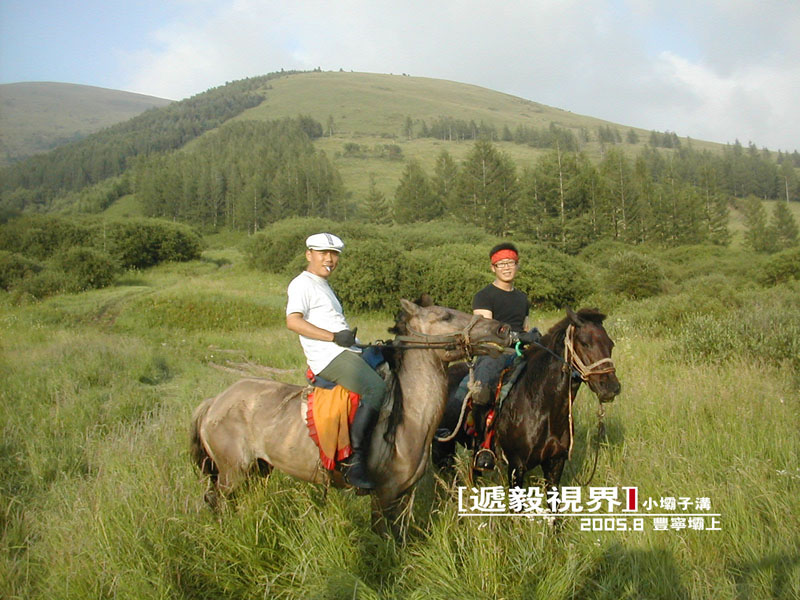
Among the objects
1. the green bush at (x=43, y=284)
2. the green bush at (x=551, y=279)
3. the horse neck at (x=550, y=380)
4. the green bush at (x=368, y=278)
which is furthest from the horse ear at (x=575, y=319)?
the green bush at (x=43, y=284)

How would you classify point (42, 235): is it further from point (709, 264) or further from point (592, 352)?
point (709, 264)

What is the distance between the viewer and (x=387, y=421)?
12.5 feet

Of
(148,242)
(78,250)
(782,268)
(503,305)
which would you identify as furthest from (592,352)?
(148,242)

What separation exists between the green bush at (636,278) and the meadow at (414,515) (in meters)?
19.0

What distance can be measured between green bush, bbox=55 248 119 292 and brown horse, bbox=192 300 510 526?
83.1ft

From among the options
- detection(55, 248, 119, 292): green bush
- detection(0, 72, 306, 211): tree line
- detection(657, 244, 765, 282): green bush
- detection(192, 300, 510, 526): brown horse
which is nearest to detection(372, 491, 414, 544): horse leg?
detection(192, 300, 510, 526): brown horse

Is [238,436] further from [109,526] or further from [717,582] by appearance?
[717,582]

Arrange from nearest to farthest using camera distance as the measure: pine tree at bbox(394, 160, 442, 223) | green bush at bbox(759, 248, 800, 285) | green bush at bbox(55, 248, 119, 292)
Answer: green bush at bbox(55, 248, 119, 292), green bush at bbox(759, 248, 800, 285), pine tree at bbox(394, 160, 442, 223)

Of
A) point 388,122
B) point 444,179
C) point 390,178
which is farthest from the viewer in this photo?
point 388,122

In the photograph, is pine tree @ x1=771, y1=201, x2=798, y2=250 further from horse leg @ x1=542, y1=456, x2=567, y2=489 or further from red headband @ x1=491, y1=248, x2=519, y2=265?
horse leg @ x1=542, y1=456, x2=567, y2=489

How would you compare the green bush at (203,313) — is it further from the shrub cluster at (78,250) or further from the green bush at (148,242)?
the green bush at (148,242)

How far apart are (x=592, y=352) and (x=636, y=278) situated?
26.3 meters

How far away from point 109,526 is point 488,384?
343cm

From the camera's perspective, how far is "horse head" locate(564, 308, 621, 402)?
165 inches
